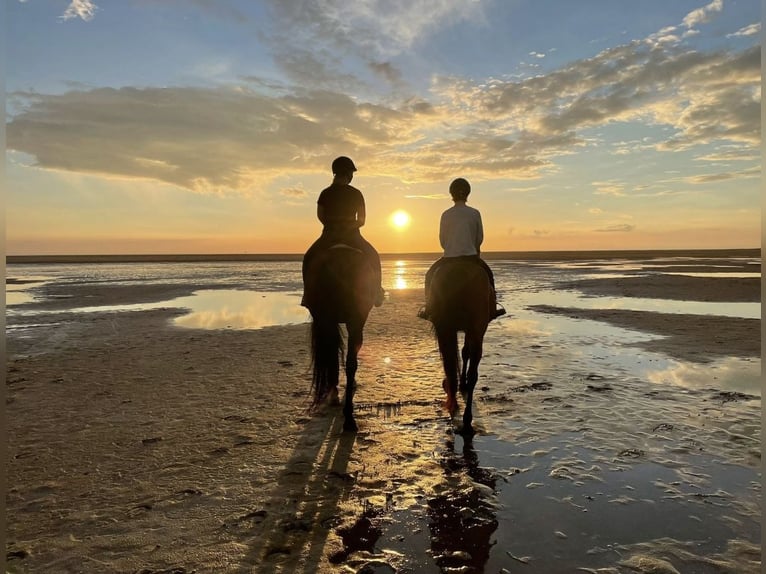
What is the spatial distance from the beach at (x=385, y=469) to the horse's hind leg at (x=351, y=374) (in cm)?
19

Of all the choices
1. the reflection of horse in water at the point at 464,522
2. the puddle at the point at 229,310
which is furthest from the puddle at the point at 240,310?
the reflection of horse in water at the point at 464,522

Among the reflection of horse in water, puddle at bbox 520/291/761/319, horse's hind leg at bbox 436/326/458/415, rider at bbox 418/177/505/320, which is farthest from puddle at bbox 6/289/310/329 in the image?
puddle at bbox 520/291/761/319

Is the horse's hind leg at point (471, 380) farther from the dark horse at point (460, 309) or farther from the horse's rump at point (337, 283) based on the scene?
the horse's rump at point (337, 283)

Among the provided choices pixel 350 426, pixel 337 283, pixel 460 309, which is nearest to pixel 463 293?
pixel 460 309

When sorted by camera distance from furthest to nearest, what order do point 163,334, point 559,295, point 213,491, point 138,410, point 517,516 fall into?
point 559,295, point 163,334, point 138,410, point 213,491, point 517,516

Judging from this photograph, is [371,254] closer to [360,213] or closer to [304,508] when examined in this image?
[360,213]

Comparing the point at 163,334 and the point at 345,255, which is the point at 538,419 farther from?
the point at 163,334

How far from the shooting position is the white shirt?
6.26m

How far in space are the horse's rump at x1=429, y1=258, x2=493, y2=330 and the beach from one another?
1.41 meters

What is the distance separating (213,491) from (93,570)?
3.79 ft

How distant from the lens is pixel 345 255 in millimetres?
6168

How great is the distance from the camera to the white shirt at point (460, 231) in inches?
246

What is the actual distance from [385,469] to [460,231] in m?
3.26

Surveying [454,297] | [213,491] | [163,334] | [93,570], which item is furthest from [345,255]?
[163,334]
